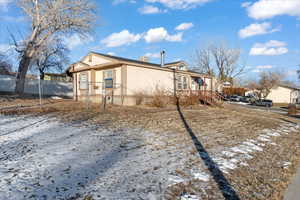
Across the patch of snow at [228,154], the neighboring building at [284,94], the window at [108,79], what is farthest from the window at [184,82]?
the neighboring building at [284,94]

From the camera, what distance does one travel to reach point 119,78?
43.0 ft

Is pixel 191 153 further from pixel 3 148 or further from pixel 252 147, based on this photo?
pixel 3 148

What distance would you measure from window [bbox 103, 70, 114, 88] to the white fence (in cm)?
1327

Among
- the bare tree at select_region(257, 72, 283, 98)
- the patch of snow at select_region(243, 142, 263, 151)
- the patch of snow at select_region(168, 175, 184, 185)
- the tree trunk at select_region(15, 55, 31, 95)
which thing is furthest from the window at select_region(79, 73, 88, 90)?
the bare tree at select_region(257, 72, 283, 98)

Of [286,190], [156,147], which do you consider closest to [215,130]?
[156,147]

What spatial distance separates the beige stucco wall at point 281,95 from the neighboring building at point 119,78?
34034 millimetres

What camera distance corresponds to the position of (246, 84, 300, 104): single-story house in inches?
1535

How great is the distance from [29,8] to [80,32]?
4656 mm

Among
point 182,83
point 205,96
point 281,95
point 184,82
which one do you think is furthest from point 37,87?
point 281,95

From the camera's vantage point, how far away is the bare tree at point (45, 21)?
53.2ft

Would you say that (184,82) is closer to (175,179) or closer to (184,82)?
(184,82)

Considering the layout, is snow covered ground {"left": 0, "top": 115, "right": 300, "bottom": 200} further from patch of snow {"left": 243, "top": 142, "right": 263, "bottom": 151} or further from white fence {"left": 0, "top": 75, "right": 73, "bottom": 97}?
white fence {"left": 0, "top": 75, "right": 73, "bottom": 97}

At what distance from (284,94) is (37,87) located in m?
48.3

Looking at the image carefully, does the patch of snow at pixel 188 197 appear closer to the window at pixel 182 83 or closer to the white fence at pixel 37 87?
the window at pixel 182 83
